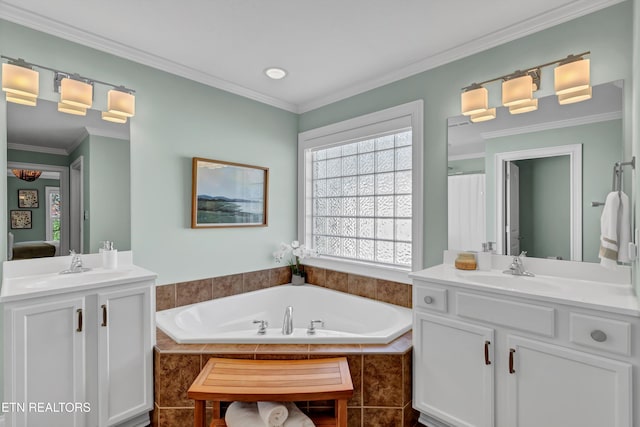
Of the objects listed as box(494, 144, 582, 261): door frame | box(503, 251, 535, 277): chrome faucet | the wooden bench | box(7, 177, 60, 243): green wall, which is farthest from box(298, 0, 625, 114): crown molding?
box(7, 177, 60, 243): green wall

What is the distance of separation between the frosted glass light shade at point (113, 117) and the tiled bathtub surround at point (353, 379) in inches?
62.0

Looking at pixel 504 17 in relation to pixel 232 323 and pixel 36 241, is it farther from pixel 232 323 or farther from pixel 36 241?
pixel 36 241

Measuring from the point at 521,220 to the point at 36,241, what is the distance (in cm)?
304

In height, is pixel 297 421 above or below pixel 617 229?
below

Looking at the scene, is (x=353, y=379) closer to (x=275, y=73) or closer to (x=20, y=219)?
(x=20, y=219)

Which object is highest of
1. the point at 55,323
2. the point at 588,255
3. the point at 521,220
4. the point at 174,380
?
the point at 521,220

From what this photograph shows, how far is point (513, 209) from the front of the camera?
206 centimetres

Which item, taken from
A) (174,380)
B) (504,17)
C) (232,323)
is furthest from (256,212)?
(504,17)

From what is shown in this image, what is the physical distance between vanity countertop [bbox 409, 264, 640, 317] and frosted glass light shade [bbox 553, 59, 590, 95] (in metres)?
1.07

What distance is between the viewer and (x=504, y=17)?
6.33 ft

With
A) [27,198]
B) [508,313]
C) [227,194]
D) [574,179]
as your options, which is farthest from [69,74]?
[574,179]

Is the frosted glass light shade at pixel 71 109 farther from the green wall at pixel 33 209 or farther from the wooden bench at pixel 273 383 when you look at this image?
the wooden bench at pixel 273 383

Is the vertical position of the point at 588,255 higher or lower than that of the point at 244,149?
lower

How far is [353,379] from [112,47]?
8.81ft
